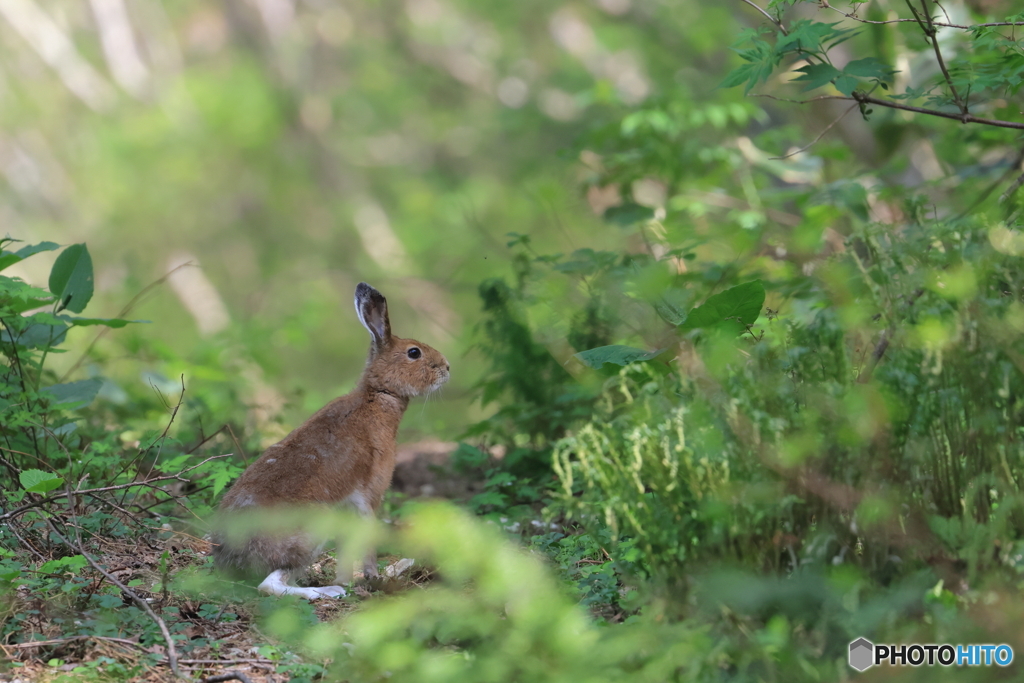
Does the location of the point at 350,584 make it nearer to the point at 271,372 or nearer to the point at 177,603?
the point at 177,603

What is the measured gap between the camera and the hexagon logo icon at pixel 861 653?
A: 2.34 metres

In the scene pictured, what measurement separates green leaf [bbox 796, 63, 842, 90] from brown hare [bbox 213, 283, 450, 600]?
8.00 feet

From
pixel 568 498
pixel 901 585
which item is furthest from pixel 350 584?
pixel 901 585

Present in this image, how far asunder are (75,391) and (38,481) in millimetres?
1301

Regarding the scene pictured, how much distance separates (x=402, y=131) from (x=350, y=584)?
1664 centimetres

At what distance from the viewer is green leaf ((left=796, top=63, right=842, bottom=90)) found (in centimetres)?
403

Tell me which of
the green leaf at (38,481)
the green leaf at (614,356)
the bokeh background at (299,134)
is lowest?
Result: the green leaf at (38,481)

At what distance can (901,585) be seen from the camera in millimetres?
2482

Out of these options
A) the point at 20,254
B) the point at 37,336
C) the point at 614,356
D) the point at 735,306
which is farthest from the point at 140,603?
the point at 735,306

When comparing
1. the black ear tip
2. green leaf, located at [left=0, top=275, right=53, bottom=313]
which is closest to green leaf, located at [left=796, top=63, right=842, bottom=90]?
the black ear tip

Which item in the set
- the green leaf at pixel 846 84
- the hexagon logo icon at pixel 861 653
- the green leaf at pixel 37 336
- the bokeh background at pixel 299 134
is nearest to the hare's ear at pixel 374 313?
the green leaf at pixel 37 336

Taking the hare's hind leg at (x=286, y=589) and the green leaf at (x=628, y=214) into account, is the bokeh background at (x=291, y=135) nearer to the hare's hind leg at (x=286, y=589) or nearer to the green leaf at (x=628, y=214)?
the green leaf at (x=628, y=214)

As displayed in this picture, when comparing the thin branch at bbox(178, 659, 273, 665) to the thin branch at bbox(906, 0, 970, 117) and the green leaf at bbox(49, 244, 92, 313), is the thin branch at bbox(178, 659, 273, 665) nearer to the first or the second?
the green leaf at bbox(49, 244, 92, 313)

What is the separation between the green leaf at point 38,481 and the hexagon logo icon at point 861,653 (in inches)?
111
